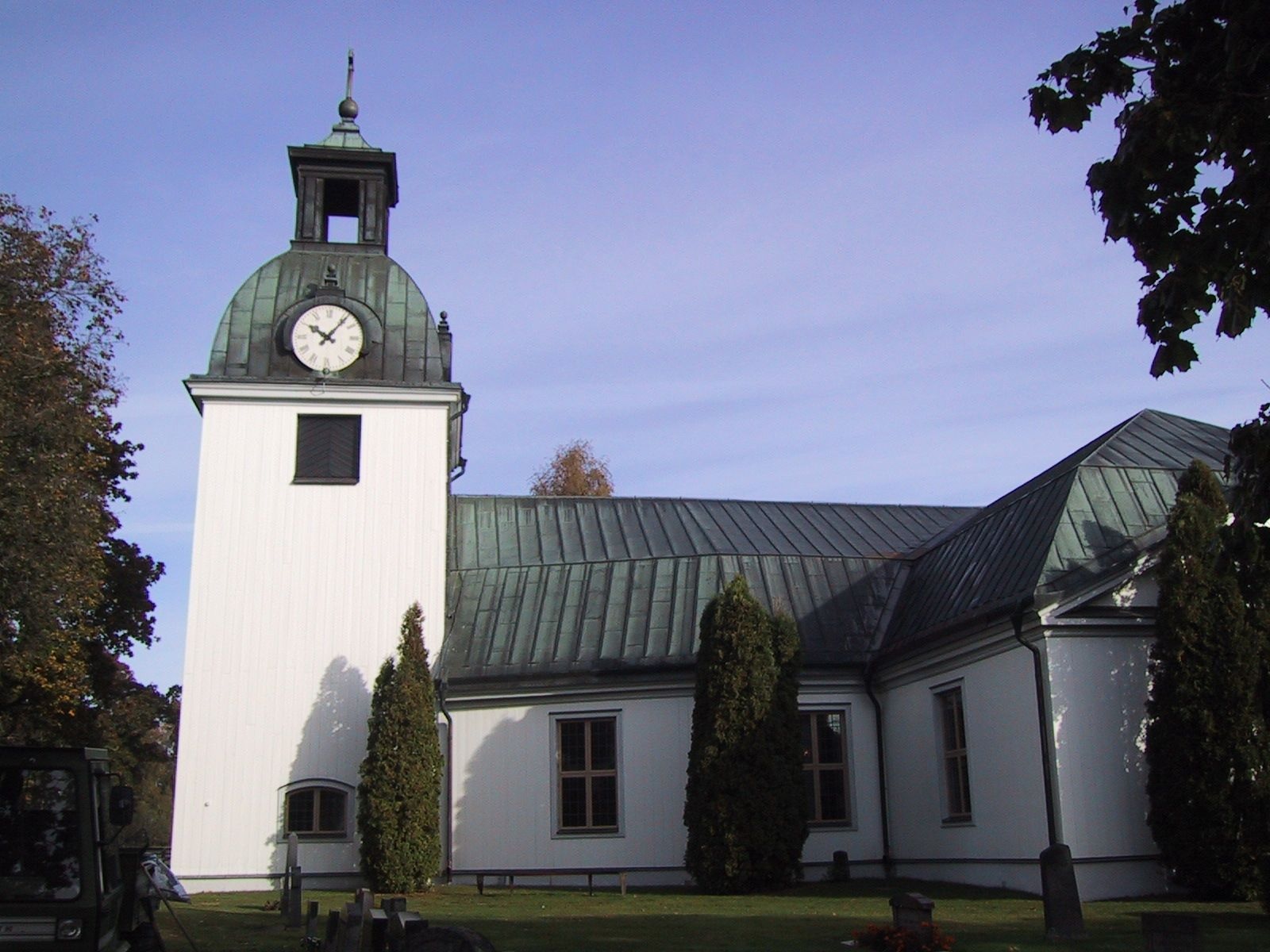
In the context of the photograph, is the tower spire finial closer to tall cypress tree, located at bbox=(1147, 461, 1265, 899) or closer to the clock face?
the clock face

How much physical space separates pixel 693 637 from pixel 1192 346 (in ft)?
47.4

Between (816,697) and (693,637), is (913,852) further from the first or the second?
(693,637)

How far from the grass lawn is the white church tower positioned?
2.37 metres

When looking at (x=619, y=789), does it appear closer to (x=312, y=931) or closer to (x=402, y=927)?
(x=312, y=931)

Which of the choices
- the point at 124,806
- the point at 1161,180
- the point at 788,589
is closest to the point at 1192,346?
the point at 1161,180

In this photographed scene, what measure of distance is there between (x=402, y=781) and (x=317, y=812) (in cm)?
230

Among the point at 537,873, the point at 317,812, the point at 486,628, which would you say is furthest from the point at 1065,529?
the point at 317,812

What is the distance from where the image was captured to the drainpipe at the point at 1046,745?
1628 centimetres

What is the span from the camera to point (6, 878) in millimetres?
8984

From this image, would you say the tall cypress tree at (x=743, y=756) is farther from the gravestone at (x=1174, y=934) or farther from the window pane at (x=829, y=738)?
the gravestone at (x=1174, y=934)

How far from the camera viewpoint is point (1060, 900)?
12.4 meters

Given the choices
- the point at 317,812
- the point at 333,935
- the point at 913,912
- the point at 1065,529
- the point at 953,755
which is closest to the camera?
the point at 333,935

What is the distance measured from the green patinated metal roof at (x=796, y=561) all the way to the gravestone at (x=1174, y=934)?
692cm

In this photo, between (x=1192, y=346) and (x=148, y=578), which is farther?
(x=148, y=578)
